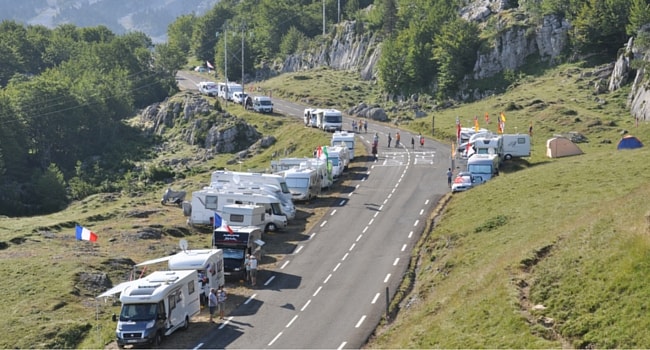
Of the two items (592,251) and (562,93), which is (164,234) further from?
(562,93)

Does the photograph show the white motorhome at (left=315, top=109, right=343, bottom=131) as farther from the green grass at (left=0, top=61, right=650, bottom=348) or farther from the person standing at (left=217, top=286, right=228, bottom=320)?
the person standing at (left=217, top=286, right=228, bottom=320)

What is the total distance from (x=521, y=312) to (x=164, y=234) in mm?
32811

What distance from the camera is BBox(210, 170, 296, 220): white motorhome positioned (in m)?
60.8

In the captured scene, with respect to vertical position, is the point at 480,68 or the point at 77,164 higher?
the point at 480,68

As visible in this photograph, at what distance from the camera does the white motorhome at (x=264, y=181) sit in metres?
60.8

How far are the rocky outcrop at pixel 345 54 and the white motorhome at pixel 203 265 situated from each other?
370ft

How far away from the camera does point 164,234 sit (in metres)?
57.7

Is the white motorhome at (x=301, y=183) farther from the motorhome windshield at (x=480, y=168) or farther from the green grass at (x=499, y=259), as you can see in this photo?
the motorhome windshield at (x=480, y=168)


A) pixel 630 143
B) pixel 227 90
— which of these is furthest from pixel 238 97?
pixel 630 143

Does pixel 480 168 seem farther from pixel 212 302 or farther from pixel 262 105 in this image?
pixel 262 105

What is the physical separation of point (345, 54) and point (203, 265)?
13368 centimetres

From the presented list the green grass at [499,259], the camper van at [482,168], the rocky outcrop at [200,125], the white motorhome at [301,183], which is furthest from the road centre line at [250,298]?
the rocky outcrop at [200,125]

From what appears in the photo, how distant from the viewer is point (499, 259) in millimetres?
39875

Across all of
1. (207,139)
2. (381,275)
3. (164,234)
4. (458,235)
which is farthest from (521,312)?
(207,139)
